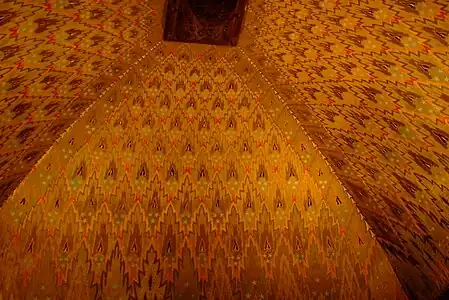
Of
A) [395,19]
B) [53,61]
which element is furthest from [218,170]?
[395,19]

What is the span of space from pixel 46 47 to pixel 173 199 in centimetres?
225

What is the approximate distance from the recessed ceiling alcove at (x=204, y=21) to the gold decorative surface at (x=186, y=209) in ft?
1.51

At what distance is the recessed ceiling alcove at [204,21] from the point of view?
3.93 metres

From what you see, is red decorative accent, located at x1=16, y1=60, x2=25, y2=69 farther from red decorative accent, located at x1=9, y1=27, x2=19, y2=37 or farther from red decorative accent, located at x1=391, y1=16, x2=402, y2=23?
red decorative accent, located at x1=391, y1=16, x2=402, y2=23

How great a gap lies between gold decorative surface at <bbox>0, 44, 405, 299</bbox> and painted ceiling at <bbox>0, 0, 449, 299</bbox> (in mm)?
15

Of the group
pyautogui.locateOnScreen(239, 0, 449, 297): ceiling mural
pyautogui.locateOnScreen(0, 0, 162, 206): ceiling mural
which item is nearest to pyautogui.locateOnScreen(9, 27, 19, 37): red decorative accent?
pyautogui.locateOnScreen(0, 0, 162, 206): ceiling mural

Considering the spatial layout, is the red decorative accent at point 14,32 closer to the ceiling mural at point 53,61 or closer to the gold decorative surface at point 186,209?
the ceiling mural at point 53,61

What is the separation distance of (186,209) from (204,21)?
A: 2213 millimetres

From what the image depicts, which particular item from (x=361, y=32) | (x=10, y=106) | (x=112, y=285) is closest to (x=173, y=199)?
(x=112, y=285)

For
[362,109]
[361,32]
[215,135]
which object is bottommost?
[215,135]

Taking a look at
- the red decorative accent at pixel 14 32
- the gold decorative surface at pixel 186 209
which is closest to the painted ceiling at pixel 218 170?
the gold decorative surface at pixel 186 209

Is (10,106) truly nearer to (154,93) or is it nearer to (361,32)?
(154,93)

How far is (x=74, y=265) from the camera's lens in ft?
16.8

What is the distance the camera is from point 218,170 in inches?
215
